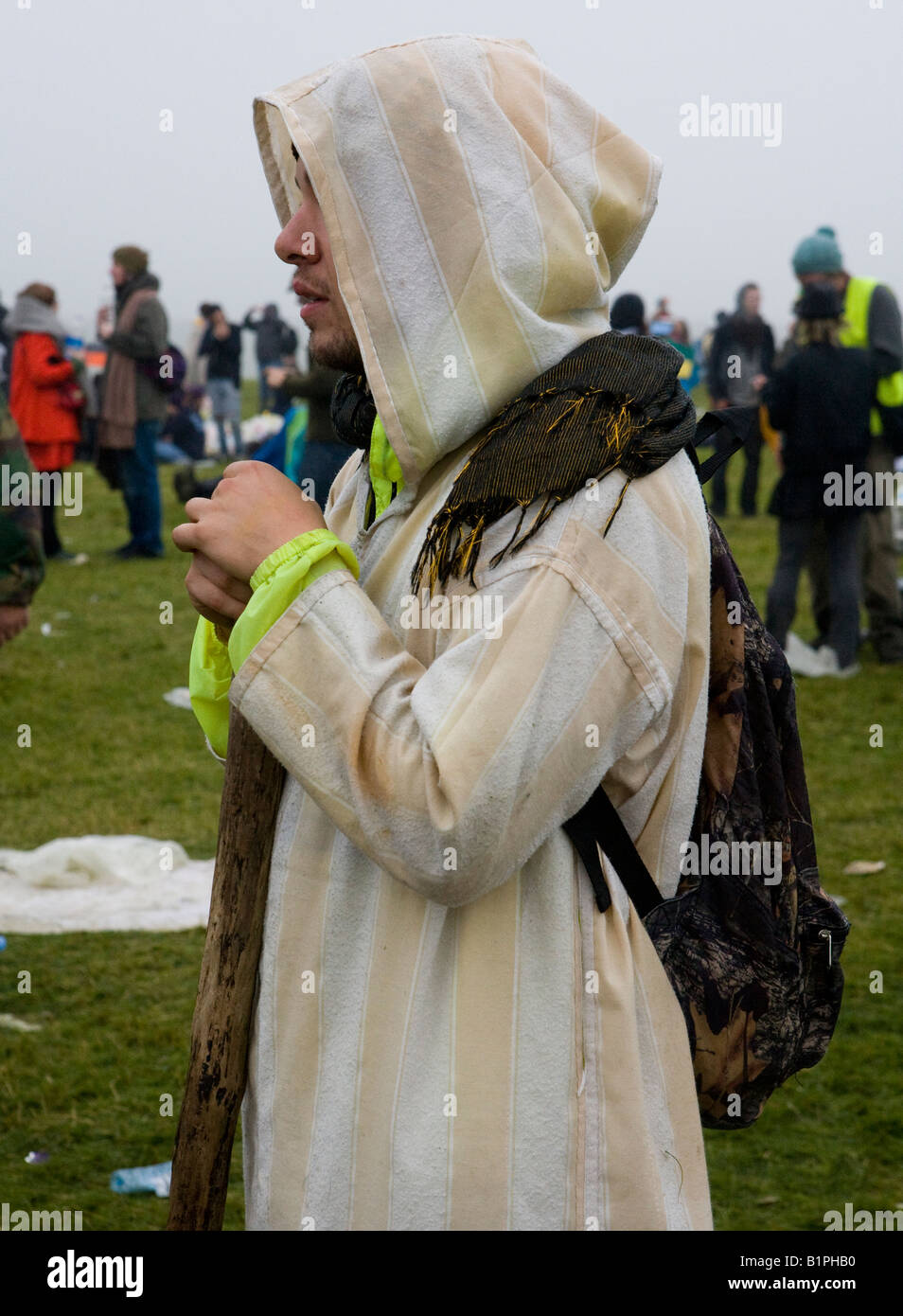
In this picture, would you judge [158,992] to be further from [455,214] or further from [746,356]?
[746,356]

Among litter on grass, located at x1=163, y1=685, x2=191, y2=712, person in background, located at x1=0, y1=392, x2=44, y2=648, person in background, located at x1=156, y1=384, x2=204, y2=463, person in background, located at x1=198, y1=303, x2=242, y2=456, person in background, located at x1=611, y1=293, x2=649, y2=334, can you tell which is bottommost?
person in background, located at x1=0, y1=392, x2=44, y2=648

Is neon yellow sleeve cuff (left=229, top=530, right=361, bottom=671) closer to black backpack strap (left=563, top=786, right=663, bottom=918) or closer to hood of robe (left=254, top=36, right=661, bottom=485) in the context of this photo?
hood of robe (left=254, top=36, right=661, bottom=485)

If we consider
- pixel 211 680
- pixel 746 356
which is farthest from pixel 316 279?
pixel 746 356

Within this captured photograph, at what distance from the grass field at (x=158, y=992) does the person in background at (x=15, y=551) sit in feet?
4.16

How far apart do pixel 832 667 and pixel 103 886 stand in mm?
5040

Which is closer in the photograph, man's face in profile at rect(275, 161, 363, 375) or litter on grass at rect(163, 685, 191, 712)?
man's face in profile at rect(275, 161, 363, 375)

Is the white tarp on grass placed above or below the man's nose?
below

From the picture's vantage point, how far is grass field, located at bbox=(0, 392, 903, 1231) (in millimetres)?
3619

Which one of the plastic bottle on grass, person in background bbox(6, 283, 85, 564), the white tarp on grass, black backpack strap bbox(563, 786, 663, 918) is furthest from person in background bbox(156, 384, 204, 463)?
black backpack strap bbox(563, 786, 663, 918)

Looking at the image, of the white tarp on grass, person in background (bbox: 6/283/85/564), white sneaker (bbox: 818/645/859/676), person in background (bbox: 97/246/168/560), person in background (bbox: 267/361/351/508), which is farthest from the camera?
person in background (bbox: 97/246/168/560)

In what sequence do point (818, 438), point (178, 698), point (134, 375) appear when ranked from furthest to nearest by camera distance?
1. point (134, 375)
2. point (178, 698)
3. point (818, 438)

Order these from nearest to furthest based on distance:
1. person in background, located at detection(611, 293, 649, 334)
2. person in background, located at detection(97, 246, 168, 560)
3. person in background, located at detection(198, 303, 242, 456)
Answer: person in background, located at detection(611, 293, 649, 334)
person in background, located at detection(97, 246, 168, 560)
person in background, located at detection(198, 303, 242, 456)

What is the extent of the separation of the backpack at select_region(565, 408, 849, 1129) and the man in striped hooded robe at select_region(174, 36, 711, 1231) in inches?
1.6

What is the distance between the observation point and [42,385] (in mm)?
11477
